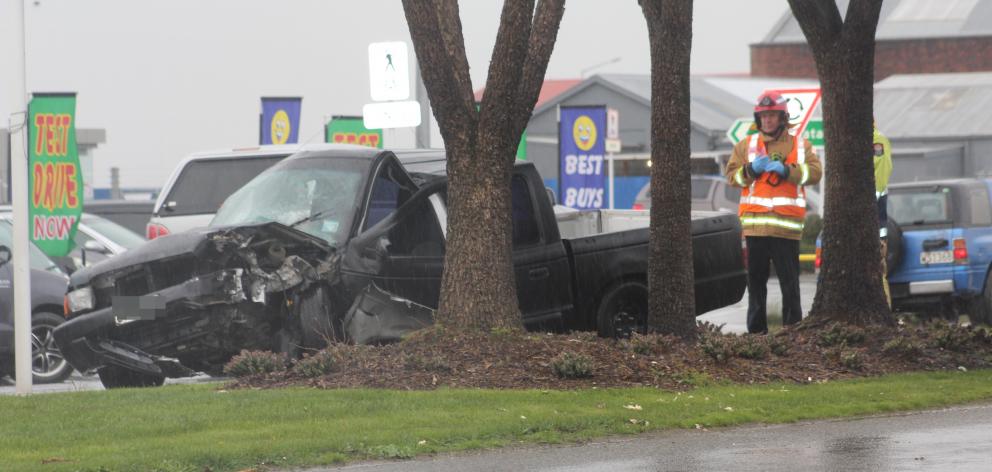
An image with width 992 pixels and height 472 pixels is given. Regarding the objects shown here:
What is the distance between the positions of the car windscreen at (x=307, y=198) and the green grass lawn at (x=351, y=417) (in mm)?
1886

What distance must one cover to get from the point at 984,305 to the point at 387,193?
329 inches

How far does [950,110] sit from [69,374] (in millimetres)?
46730

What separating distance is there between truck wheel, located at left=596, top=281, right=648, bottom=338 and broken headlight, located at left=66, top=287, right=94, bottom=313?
164 inches

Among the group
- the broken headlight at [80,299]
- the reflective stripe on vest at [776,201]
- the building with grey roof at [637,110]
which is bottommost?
the broken headlight at [80,299]

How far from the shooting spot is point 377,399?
34.1ft

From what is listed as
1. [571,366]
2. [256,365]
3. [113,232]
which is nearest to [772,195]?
[571,366]

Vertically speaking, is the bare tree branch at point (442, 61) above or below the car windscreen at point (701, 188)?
above

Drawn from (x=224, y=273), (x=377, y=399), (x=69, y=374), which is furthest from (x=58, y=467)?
(x=69, y=374)

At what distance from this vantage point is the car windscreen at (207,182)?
17484 mm

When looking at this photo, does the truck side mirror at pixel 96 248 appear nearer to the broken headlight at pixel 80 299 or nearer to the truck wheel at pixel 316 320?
the broken headlight at pixel 80 299

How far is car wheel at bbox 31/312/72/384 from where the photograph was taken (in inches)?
612

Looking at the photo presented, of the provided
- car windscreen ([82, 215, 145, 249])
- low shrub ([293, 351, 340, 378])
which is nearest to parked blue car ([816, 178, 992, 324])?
car windscreen ([82, 215, 145, 249])

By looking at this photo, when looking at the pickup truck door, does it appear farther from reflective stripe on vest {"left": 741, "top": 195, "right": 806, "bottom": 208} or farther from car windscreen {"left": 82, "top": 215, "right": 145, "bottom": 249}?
car windscreen {"left": 82, "top": 215, "right": 145, "bottom": 249}

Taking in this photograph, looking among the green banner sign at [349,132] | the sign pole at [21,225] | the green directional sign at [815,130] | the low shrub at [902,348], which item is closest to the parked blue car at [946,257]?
the green directional sign at [815,130]
